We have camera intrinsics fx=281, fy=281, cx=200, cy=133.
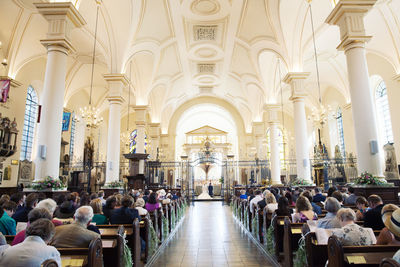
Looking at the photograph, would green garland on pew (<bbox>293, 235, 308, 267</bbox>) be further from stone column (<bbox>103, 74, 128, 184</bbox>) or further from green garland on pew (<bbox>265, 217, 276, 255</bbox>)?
stone column (<bbox>103, 74, 128, 184</bbox>)

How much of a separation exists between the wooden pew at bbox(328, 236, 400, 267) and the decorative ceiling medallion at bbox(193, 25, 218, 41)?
12.8m

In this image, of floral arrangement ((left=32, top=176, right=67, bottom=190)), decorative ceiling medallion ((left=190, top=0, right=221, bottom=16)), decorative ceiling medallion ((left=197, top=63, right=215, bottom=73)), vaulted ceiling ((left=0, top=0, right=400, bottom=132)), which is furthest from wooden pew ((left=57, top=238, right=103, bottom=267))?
decorative ceiling medallion ((left=197, top=63, right=215, bottom=73))

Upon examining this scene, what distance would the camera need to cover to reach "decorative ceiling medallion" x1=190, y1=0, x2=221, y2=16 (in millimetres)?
11758

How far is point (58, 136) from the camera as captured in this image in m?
6.77

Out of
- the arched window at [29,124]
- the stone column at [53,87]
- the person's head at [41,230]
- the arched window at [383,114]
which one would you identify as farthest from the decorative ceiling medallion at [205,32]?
the person's head at [41,230]

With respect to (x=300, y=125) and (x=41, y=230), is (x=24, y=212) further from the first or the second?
(x=300, y=125)

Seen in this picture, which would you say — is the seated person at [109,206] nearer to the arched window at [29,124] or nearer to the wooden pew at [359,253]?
the wooden pew at [359,253]

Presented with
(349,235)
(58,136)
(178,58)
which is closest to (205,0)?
(178,58)

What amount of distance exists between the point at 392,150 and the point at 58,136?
1467 cm

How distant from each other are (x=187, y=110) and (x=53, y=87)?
735 inches

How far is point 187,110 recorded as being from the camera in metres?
25.3

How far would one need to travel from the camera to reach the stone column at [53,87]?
6.52 metres

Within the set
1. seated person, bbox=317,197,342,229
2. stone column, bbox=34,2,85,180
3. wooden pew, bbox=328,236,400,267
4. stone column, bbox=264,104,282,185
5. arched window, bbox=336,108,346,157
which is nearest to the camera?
Result: wooden pew, bbox=328,236,400,267

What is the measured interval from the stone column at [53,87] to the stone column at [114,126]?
3.85 m
